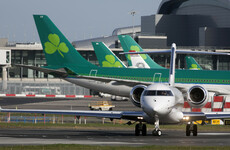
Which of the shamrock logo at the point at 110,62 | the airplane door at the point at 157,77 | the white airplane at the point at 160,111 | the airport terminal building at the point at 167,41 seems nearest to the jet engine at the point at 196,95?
the white airplane at the point at 160,111

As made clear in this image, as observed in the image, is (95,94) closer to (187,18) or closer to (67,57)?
(187,18)

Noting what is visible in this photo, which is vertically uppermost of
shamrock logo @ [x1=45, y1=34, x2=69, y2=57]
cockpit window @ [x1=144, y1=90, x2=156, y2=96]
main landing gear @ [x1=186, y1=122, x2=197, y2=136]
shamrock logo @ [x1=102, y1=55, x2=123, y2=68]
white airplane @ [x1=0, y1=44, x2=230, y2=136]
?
shamrock logo @ [x1=45, y1=34, x2=69, y2=57]

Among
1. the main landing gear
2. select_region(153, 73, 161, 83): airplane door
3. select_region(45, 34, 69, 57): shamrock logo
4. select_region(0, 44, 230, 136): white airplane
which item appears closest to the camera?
select_region(0, 44, 230, 136): white airplane

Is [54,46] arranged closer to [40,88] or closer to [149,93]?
[149,93]

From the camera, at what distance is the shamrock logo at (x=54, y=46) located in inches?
2554

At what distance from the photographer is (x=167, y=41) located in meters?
173

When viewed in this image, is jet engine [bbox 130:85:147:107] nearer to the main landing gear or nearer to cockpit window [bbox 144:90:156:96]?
cockpit window [bbox 144:90:156:96]

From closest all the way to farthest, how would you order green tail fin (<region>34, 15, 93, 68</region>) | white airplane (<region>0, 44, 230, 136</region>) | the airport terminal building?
white airplane (<region>0, 44, 230, 136</region>), green tail fin (<region>34, 15, 93, 68</region>), the airport terminal building

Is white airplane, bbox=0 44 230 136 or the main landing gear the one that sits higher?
white airplane, bbox=0 44 230 136

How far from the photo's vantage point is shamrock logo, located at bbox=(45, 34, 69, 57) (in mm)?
64875

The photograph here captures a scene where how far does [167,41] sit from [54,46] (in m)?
110

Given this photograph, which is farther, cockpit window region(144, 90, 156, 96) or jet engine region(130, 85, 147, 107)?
jet engine region(130, 85, 147, 107)

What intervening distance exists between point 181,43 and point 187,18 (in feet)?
25.0

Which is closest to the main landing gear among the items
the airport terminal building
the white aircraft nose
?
the white aircraft nose
